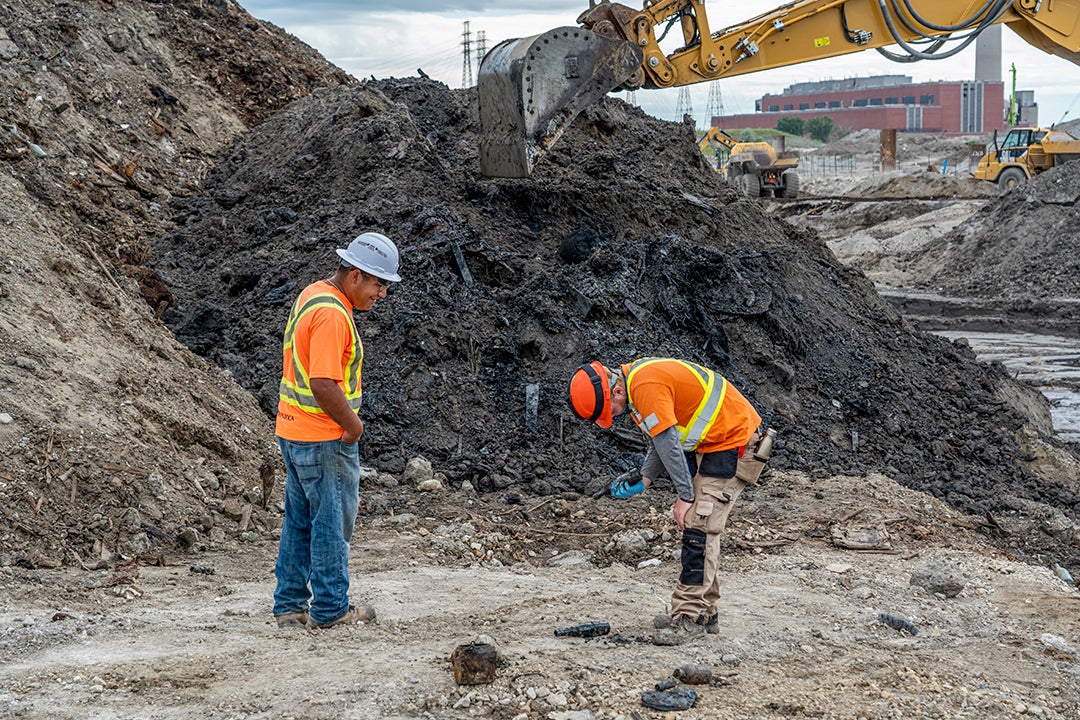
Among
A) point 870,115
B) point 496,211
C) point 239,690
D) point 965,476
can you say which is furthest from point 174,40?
point 870,115

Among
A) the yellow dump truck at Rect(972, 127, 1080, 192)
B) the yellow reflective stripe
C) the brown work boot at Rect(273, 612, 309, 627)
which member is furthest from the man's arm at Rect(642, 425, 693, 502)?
the yellow dump truck at Rect(972, 127, 1080, 192)

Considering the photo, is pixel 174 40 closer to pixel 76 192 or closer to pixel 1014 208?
pixel 76 192

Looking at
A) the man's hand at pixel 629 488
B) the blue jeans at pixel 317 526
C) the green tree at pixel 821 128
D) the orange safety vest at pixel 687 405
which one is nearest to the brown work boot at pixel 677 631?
the man's hand at pixel 629 488

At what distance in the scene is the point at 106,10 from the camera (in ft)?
50.6

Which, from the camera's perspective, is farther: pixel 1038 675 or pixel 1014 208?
pixel 1014 208

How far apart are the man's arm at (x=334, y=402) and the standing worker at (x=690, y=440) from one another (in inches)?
39.1

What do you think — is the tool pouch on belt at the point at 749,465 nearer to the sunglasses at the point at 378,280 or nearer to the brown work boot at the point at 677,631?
the brown work boot at the point at 677,631

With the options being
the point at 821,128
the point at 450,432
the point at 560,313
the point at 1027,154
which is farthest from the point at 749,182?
the point at 821,128

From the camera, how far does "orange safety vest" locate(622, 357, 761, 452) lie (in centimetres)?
499

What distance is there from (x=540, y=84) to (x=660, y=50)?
5.56 ft

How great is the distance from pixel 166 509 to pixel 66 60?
939 cm

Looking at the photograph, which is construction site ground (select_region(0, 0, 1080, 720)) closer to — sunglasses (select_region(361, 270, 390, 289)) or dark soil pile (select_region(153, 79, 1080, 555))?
dark soil pile (select_region(153, 79, 1080, 555))

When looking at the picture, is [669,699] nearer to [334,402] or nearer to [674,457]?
[674,457]

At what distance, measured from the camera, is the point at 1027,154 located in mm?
29406
